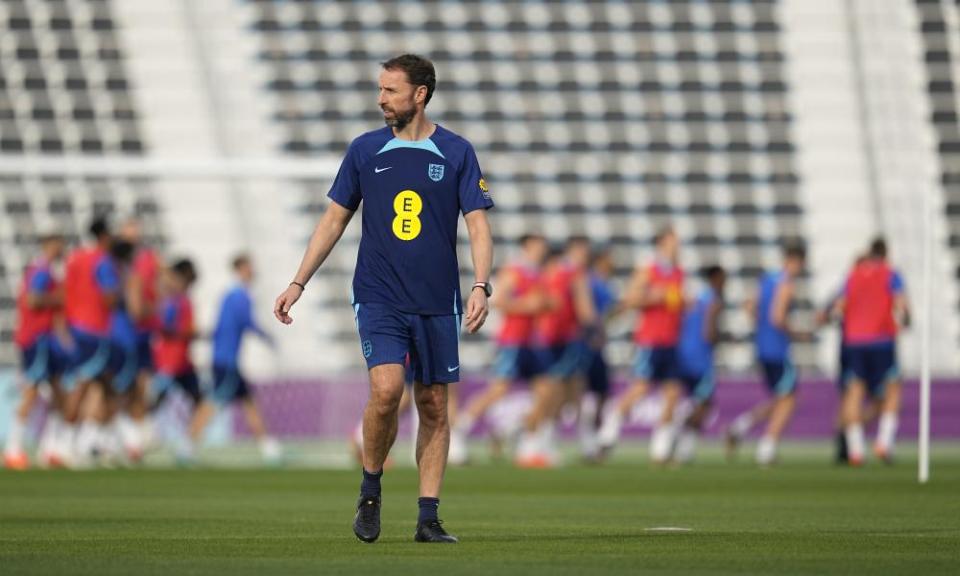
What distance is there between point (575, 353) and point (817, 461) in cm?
291

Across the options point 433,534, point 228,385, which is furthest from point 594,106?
point 433,534

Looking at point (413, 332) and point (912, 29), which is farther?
point (912, 29)

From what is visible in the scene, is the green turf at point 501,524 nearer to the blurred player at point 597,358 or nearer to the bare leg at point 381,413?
the bare leg at point 381,413

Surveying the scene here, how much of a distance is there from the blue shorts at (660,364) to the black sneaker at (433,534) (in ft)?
44.8

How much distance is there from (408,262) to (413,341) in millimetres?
364

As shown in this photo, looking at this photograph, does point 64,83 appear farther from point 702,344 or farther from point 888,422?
point 888,422

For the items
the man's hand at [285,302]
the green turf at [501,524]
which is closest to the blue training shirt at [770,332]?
the green turf at [501,524]

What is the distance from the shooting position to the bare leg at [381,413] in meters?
Result: 9.28

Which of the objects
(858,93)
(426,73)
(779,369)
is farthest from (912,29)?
(426,73)

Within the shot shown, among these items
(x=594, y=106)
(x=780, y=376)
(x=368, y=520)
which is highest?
(x=594, y=106)

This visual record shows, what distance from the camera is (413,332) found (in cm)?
940

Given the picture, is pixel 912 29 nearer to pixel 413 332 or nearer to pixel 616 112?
pixel 616 112

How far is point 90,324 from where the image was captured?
21109 mm

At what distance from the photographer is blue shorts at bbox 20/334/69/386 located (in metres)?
21.3
